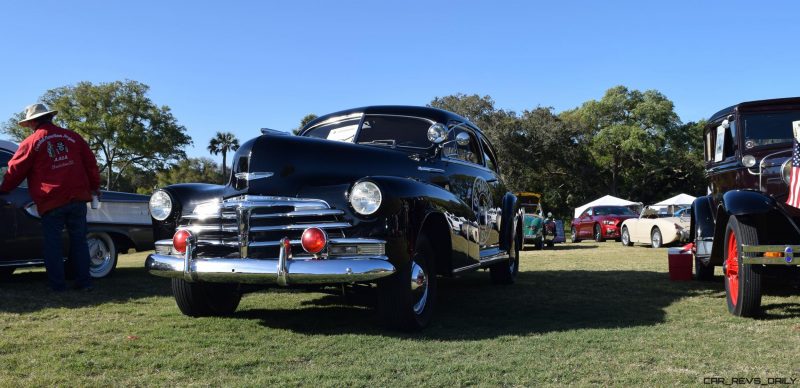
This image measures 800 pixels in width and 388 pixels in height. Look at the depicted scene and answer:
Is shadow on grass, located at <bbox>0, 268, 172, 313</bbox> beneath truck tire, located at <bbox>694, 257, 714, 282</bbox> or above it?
beneath

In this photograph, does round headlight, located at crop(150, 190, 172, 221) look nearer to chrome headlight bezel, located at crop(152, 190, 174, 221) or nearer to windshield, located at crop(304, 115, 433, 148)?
chrome headlight bezel, located at crop(152, 190, 174, 221)

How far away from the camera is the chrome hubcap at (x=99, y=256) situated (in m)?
7.78

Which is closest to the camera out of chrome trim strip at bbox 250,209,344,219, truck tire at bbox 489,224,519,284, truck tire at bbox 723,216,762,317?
chrome trim strip at bbox 250,209,344,219

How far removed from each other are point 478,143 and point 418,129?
1.49 m

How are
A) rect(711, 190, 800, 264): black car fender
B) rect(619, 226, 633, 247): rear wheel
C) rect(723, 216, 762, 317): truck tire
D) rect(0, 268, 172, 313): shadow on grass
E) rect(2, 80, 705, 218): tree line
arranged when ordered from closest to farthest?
rect(723, 216, 762, 317): truck tire, rect(711, 190, 800, 264): black car fender, rect(0, 268, 172, 313): shadow on grass, rect(619, 226, 633, 247): rear wheel, rect(2, 80, 705, 218): tree line

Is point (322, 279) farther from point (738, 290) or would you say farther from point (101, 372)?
point (738, 290)

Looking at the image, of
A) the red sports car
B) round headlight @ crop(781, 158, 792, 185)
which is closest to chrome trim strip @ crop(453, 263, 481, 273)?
round headlight @ crop(781, 158, 792, 185)

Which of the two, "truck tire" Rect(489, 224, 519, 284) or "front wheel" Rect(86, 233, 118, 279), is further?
"front wheel" Rect(86, 233, 118, 279)

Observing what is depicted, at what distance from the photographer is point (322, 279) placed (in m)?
4.02

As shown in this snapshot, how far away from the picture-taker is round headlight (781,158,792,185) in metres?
5.20

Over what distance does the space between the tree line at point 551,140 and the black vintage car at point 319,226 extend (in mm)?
33780

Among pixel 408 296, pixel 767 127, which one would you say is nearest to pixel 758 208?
pixel 767 127

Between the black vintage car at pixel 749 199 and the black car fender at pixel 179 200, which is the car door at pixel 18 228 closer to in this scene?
the black car fender at pixel 179 200

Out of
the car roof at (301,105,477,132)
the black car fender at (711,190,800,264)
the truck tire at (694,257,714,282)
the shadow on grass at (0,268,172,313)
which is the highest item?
the car roof at (301,105,477,132)
